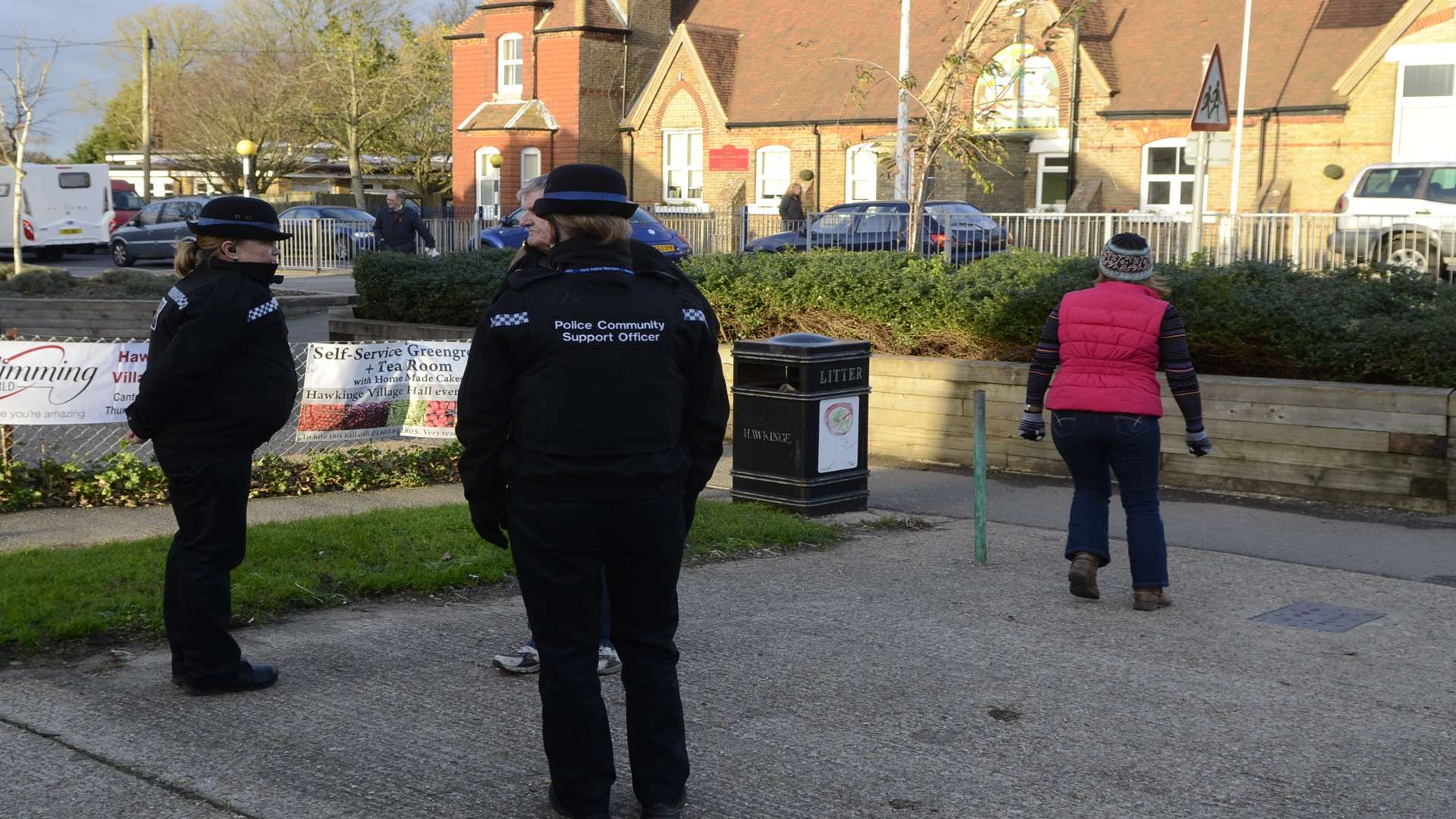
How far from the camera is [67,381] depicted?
8.85 metres

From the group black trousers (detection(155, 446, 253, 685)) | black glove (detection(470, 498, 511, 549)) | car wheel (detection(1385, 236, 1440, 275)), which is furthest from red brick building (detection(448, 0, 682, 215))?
black glove (detection(470, 498, 511, 549))

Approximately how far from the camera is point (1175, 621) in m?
6.67

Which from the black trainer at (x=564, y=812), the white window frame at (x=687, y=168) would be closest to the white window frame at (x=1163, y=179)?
the white window frame at (x=687, y=168)

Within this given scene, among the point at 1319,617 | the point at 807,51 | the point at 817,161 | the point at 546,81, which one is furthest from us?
the point at 546,81

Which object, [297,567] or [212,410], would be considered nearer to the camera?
[212,410]

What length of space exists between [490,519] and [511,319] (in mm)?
619

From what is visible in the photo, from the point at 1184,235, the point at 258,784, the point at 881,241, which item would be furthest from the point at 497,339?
the point at 1184,235

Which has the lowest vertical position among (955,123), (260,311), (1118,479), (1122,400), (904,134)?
(1118,479)

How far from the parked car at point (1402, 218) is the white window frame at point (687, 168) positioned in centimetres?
2280

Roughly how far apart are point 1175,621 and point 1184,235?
477 inches

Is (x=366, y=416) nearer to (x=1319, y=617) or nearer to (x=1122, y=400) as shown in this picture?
(x=1122, y=400)

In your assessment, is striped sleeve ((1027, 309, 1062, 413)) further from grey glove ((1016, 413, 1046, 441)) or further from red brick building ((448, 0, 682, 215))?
red brick building ((448, 0, 682, 215))

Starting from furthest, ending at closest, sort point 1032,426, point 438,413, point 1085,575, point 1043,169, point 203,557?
point 1043,169, point 438,413, point 1032,426, point 1085,575, point 203,557

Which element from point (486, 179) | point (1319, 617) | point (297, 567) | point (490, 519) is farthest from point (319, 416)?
point (486, 179)
